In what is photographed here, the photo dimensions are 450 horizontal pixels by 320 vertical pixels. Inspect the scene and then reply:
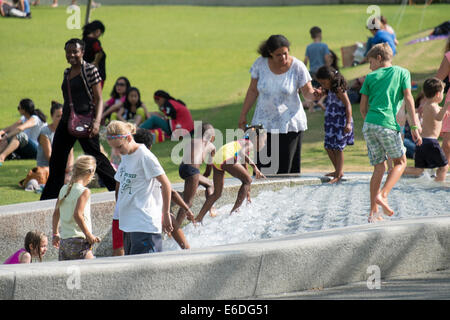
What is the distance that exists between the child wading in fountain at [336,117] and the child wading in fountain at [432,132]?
2.99 feet

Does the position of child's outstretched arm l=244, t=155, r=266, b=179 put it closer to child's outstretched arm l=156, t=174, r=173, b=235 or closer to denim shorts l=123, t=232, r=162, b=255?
child's outstretched arm l=156, t=174, r=173, b=235

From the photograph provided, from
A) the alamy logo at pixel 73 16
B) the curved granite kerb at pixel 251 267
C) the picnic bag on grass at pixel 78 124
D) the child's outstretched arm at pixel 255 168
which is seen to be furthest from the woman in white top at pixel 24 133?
the alamy logo at pixel 73 16

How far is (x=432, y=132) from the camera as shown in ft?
31.8

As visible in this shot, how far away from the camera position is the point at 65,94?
859 cm

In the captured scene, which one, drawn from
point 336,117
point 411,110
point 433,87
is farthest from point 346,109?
point 411,110

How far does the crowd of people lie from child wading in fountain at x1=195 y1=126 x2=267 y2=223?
11 millimetres

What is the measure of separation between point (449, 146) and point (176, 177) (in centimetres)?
371

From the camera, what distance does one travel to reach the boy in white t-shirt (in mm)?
6180

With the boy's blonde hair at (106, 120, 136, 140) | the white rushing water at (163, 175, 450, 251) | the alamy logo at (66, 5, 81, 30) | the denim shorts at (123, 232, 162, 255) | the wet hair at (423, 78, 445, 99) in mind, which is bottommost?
the white rushing water at (163, 175, 450, 251)

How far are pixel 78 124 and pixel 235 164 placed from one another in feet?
5.75

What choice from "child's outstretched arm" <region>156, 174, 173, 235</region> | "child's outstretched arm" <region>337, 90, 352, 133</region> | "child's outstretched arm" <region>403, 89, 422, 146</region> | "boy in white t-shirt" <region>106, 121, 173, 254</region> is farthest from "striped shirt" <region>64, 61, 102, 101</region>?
"child's outstretched arm" <region>403, 89, 422, 146</region>

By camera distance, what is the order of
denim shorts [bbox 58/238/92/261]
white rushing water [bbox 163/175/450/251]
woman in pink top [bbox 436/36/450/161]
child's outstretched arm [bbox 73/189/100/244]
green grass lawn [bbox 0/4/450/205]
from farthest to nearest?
green grass lawn [bbox 0/4/450/205], woman in pink top [bbox 436/36/450/161], white rushing water [bbox 163/175/450/251], denim shorts [bbox 58/238/92/261], child's outstretched arm [bbox 73/189/100/244]

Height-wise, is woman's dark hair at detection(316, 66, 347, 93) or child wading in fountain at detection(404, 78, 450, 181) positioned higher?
woman's dark hair at detection(316, 66, 347, 93)

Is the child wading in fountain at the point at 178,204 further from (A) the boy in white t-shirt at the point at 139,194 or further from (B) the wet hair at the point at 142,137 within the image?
(A) the boy in white t-shirt at the point at 139,194
